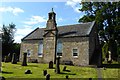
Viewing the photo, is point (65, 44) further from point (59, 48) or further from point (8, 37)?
point (8, 37)

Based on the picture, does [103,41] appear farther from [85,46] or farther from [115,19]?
[85,46]

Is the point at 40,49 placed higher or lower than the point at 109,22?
lower

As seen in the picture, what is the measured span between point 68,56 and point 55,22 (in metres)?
7.07

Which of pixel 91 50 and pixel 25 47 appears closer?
pixel 91 50

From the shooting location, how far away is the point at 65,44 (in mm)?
37406

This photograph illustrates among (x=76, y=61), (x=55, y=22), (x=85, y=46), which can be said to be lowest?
(x=76, y=61)

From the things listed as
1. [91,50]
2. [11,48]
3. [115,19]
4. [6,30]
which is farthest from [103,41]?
[6,30]

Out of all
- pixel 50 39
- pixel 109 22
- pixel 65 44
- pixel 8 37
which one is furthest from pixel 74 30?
pixel 8 37

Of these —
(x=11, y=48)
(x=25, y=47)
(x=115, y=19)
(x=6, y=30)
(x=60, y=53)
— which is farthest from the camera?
(x=6, y=30)

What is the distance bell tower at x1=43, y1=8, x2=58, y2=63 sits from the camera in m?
38.7

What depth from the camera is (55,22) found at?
3947 cm

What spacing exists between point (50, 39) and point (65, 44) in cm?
348

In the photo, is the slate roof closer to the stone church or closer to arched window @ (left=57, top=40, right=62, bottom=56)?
the stone church

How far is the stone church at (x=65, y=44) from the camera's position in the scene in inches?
1382
